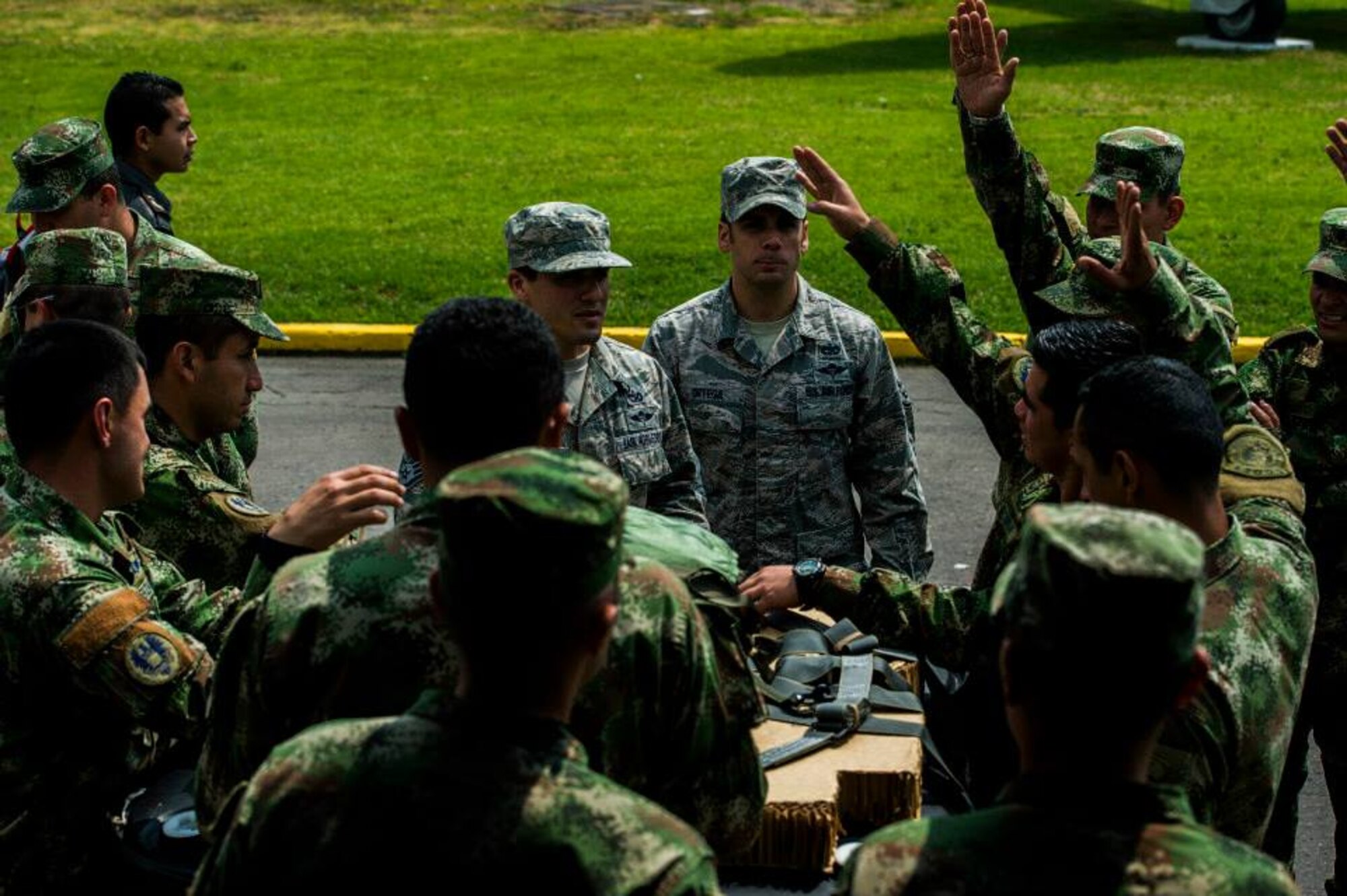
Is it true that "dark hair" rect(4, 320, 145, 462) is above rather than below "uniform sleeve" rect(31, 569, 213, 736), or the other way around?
above

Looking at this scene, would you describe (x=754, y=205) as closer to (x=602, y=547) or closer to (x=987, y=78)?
(x=987, y=78)

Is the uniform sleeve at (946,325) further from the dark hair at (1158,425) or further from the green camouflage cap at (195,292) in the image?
the green camouflage cap at (195,292)

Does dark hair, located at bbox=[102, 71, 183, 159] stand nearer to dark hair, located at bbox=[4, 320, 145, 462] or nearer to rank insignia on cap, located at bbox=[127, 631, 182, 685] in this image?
dark hair, located at bbox=[4, 320, 145, 462]

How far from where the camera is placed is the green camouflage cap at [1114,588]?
249cm

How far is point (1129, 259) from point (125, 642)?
8.02 feet

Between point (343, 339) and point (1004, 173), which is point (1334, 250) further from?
point (343, 339)

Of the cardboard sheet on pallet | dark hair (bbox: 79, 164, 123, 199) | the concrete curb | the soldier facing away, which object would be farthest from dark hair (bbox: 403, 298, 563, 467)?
the concrete curb

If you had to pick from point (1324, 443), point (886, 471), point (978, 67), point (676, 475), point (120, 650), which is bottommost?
point (886, 471)

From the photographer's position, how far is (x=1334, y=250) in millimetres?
5699

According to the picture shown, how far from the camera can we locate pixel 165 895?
370cm

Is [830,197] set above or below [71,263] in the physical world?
above

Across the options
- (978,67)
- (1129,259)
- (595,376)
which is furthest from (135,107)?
(1129,259)

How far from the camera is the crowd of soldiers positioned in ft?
8.23

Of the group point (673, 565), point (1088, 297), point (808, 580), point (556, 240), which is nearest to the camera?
point (673, 565)
